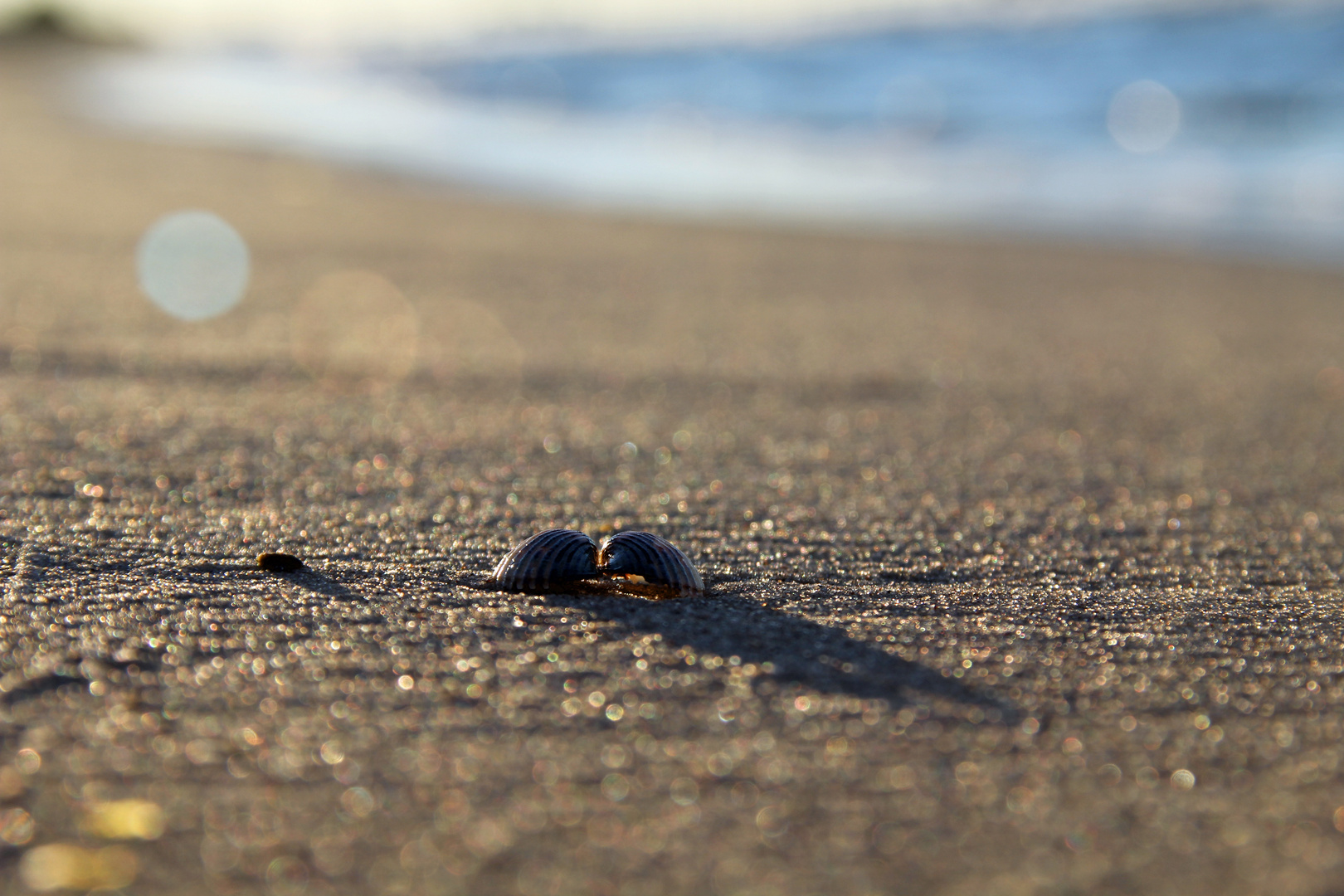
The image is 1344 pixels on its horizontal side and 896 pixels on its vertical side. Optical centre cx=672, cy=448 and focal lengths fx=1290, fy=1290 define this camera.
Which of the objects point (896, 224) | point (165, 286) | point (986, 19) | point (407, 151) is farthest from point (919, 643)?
point (986, 19)

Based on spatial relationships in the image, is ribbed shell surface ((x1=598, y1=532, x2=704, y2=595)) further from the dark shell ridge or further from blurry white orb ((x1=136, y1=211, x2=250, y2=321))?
blurry white orb ((x1=136, y1=211, x2=250, y2=321))

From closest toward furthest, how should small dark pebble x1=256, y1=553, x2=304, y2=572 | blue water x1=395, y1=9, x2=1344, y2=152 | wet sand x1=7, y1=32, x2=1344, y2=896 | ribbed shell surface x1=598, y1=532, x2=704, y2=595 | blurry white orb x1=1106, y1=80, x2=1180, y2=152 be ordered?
1. wet sand x1=7, y1=32, x2=1344, y2=896
2. ribbed shell surface x1=598, y1=532, x2=704, y2=595
3. small dark pebble x1=256, y1=553, x2=304, y2=572
4. blurry white orb x1=1106, y1=80, x2=1180, y2=152
5. blue water x1=395, y1=9, x2=1344, y2=152

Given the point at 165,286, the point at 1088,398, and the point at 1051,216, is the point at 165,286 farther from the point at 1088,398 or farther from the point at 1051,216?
the point at 1051,216

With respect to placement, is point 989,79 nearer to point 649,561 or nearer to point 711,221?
point 711,221

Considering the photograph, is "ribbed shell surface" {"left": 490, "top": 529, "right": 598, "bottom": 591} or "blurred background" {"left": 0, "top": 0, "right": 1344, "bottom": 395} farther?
"blurred background" {"left": 0, "top": 0, "right": 1344, "bottom": 395}

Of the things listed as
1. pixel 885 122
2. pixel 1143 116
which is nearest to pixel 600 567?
pixel 885 122

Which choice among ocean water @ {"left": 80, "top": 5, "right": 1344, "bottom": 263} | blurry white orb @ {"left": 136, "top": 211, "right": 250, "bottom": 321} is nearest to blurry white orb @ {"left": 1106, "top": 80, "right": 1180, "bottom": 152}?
ocean water @ {"left": 80, "top": 5, "right": 1344, "bottom": 263}
